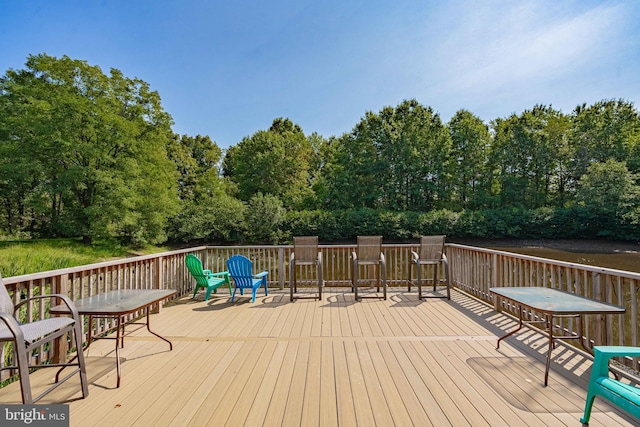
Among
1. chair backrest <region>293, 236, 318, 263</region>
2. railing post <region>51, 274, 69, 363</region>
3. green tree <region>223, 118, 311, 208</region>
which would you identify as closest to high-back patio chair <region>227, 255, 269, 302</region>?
chair backrest <region>293, 236, 318, 263</region>

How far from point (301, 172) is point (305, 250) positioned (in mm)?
21143

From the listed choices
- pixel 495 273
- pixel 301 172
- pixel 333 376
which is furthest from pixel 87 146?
pixel 495 273

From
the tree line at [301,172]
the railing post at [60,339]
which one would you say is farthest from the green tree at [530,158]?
the railing post at [60,339]

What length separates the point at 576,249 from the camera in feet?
58.5

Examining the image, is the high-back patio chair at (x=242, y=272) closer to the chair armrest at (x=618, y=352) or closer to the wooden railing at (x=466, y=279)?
the wooden railing at (x=466, y=279)

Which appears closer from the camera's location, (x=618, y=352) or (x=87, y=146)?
(x=618, y=352)

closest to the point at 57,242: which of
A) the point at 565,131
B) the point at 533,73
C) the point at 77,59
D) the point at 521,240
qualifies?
the point at 77,59

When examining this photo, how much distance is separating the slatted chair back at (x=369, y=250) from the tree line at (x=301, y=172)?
1377 centimetres

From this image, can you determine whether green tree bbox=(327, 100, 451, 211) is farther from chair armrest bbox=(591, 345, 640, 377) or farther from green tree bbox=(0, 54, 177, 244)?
chair armrest bbox=(591, 345, 640, 377)

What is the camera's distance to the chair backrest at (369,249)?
4.97 m

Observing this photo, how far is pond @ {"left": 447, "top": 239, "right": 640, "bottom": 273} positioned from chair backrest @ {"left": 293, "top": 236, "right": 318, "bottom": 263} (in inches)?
589

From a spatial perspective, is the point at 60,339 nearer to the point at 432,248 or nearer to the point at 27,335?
the point at 27,335

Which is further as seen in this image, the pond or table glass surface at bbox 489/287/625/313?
the pond

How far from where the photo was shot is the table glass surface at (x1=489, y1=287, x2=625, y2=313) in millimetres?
2080
